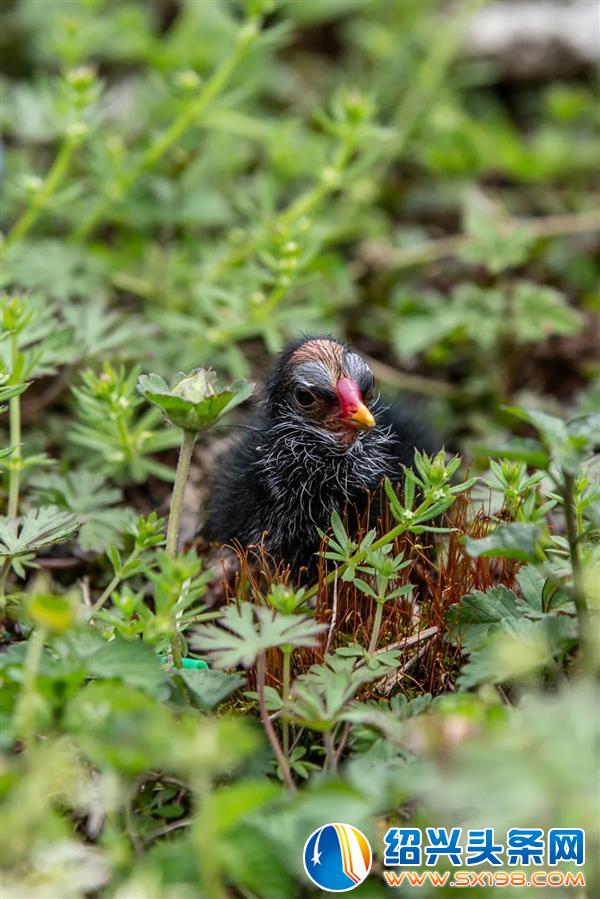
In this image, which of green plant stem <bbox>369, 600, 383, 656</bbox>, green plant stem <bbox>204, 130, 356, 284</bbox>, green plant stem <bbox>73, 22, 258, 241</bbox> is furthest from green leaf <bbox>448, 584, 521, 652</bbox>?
green plant stem <bbox>73, 22, 258, 241</bbox>

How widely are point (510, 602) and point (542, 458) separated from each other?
52cm

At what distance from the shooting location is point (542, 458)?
2.08m

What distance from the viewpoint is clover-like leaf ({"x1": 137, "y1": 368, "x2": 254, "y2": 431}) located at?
229 cm

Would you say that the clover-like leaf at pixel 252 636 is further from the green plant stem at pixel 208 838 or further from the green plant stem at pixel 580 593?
the green plant stem at pixel 580 593

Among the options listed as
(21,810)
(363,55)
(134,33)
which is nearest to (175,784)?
(21,810)

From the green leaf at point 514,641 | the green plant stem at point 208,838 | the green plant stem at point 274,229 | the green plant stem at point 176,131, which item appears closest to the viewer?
the green plant stem at point 208,838

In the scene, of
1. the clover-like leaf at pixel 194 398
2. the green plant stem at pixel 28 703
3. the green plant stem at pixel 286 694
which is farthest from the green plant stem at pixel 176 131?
the green plant stem at pixel 28 703

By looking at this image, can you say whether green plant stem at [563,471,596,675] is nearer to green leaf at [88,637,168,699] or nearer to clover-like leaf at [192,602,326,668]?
clover-like leaf at [192,602,326,668]

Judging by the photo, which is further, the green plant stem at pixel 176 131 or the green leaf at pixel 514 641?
the green plant stem at pixel 176 131

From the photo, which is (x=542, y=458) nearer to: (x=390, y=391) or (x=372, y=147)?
(x=390, y=391)

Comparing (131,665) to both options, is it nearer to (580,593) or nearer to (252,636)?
(252,636)

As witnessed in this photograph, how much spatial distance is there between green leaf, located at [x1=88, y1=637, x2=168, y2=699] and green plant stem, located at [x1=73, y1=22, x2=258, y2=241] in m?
2.34

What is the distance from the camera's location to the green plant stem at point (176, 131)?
3691 mm

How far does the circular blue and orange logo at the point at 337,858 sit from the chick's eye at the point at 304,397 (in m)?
1.26
